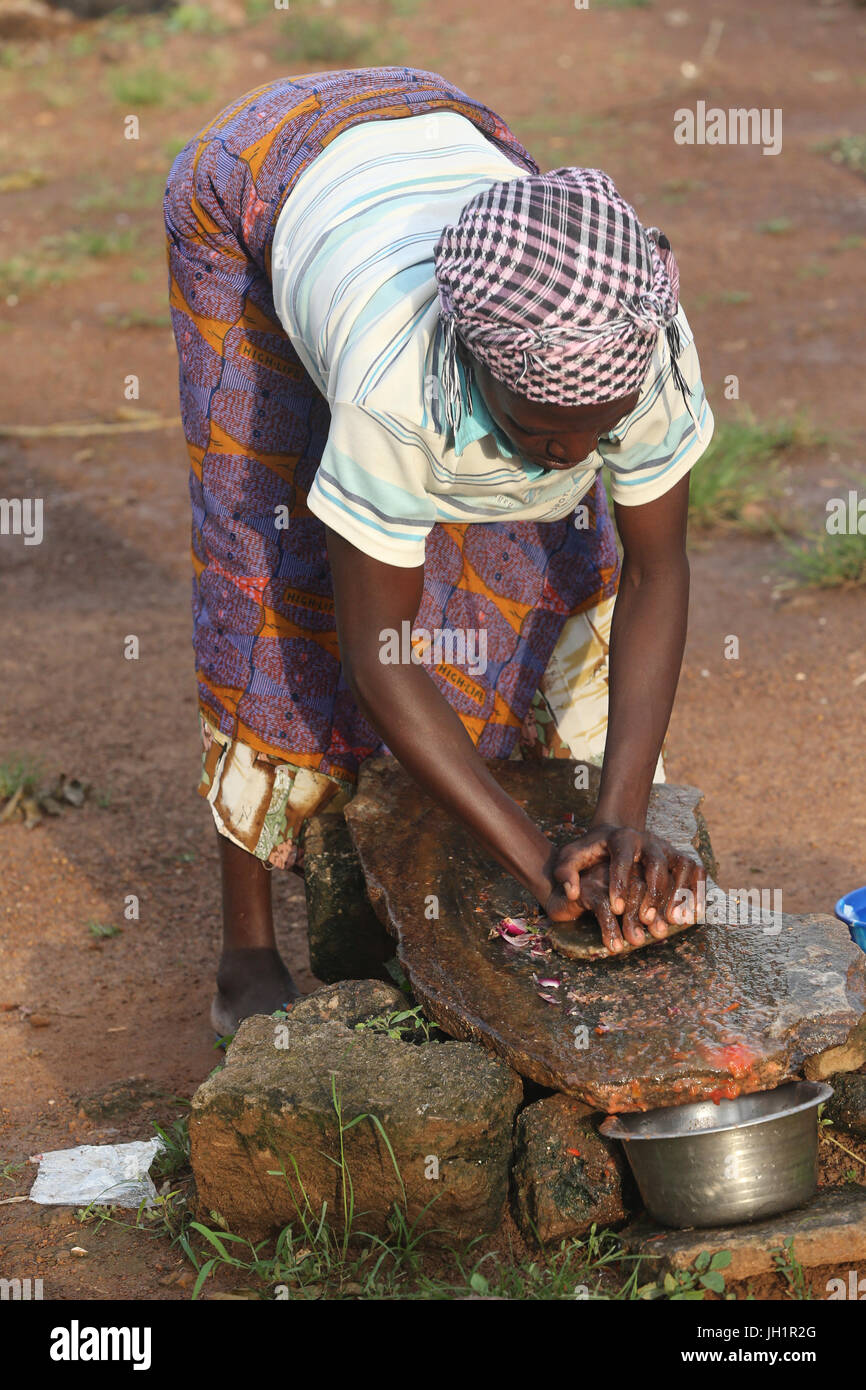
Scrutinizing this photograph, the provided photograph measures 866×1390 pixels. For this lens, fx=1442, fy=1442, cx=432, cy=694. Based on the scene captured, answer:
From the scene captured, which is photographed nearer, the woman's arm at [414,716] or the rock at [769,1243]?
the rock at [769,1243]

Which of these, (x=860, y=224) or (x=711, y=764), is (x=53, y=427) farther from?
(x=860, y=224)

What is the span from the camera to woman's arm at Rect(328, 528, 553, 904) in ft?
7.30

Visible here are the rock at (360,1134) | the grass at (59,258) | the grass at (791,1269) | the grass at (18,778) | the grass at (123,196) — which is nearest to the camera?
the grass at (791,1269)

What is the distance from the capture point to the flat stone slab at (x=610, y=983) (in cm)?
218

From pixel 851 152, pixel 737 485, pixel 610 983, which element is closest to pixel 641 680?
pixel 610 983

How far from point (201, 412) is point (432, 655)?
Result: 0.65 metres

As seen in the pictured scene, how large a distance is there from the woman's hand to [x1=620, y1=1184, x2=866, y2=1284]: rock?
0.45 metres

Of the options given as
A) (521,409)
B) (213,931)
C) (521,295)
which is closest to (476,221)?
(521,295)

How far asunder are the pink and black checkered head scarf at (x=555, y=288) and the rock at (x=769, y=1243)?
1236mm

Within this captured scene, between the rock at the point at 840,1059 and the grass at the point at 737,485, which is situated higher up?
the grass at the point at 737,485

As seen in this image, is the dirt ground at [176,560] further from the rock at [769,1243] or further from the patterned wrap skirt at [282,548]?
the patterned wrap skirt at [282,548]

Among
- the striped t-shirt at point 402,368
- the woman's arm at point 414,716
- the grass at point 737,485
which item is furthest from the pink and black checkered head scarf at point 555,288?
the grass at point 737,485

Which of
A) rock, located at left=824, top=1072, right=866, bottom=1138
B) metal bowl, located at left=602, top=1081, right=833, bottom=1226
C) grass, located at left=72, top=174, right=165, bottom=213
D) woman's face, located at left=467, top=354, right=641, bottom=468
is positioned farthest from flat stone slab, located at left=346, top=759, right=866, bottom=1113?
grass, located at left=72, top=174, right=165, bottom=213

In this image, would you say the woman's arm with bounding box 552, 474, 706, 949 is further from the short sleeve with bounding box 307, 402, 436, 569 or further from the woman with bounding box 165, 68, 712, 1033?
the short sleeve with bounding box 307, 402, 436, 569
